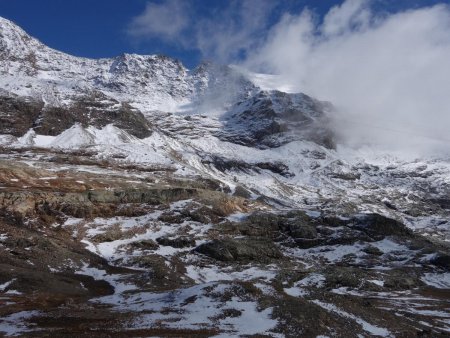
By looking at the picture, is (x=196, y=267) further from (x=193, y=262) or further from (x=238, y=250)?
(x=238, y=250)

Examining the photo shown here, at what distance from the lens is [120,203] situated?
142125 millimetres

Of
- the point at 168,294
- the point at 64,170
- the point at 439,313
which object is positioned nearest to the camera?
the point at 168,294

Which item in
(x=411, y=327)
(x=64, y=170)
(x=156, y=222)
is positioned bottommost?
(x=411, y=327)

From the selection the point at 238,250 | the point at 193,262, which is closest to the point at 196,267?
the point at 193,262

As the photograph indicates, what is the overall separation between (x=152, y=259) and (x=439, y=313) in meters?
56.1

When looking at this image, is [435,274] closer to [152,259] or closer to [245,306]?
[152,259]

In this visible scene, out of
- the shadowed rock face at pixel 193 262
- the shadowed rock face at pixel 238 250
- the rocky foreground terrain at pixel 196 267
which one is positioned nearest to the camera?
the rocky foreground terrain at pixel 196 267

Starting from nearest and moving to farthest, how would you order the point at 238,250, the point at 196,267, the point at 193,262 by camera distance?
the point at 196,267, the point at 193,262, the point at 238,250

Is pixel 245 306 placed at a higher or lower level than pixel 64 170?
lower

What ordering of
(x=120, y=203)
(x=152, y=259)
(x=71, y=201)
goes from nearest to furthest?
(x=152, y=259) < (x=71, y=201) < (x=120, y=203)

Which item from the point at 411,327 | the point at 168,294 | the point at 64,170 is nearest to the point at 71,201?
the point at 64,170

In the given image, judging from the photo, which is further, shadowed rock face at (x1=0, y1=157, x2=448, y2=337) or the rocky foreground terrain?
shadowed rock face at (x1=0, y1=157, x2=448, y2=337)

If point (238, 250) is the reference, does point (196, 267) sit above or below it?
below

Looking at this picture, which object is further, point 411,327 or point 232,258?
point 232,258
